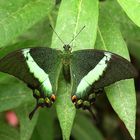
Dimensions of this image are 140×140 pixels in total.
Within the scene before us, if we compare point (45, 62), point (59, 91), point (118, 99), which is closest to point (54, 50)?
point (45, 62)

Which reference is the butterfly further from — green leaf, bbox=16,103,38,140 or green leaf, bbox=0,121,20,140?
green leaf, bbox=0,121,20,140

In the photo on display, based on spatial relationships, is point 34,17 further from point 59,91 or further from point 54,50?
point 59,91

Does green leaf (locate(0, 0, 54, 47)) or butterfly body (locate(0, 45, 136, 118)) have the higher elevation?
green leaf (locate(0, 0, 54, 47))

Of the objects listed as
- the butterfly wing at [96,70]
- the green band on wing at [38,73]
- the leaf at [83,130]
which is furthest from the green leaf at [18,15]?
the leaf at [83,130]

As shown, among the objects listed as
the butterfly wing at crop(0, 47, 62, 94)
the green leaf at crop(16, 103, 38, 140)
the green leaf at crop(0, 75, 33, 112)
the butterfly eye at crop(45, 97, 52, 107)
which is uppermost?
the butterfly wing at crop(0, 47, 62, 94)

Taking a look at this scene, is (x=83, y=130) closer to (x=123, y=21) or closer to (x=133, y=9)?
(x=123, y=21)

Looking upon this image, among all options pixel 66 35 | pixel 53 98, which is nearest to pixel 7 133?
pixel 53 98

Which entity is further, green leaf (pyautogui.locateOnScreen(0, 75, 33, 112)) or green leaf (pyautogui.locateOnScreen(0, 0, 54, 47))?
green leaf (pyautogui.locateOnScreen(0, 75, 33, 112))

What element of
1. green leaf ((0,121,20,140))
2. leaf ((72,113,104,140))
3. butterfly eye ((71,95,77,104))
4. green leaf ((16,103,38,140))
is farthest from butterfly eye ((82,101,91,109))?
leaf ((72,113,104,140))
